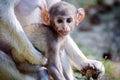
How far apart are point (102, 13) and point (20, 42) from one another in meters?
9.47

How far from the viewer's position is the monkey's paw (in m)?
7.08

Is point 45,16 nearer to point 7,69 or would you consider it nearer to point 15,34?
point 15,34

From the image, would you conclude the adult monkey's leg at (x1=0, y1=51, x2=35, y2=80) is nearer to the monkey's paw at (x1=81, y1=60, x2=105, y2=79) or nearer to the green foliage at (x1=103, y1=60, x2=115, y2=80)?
the monkey's paw at (x1=81, y1=60, x2=105, y2=79)

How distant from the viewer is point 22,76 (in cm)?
676

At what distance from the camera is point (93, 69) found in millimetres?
7102

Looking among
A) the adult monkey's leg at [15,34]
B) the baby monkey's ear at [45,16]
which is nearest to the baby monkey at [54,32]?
the baby monkey's ear at [45,16]

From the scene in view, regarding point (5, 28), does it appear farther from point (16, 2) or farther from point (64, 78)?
point (64, 78)

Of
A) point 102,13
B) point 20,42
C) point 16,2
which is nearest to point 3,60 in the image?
point 20,42

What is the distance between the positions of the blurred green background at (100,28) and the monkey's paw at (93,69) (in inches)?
135

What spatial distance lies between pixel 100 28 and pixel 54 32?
8.07m

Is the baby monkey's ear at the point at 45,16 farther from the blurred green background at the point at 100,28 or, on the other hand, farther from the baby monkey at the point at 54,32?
the blurred green background at the point at 100,28

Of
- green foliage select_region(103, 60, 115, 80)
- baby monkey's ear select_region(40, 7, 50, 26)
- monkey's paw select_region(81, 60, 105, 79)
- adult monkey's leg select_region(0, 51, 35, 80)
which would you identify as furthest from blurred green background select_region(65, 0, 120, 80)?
adult monkey's leg select_region(0, 51, 35, 80)

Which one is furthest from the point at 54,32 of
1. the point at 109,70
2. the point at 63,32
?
the point at 109,70

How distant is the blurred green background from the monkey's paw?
342 cm
